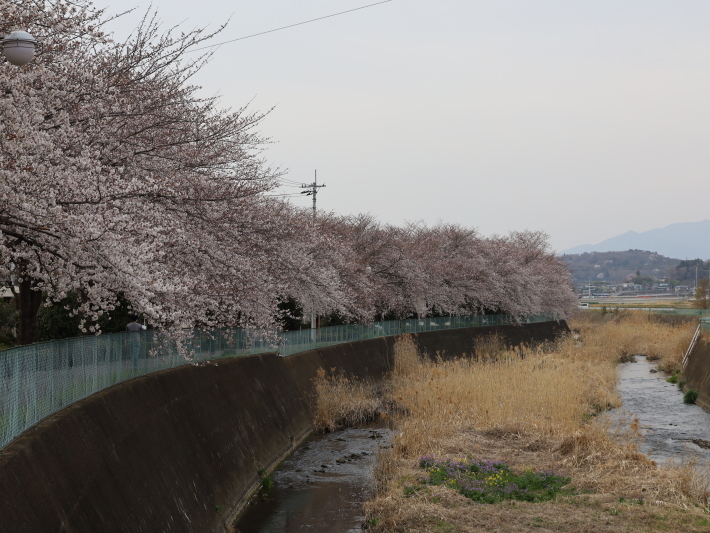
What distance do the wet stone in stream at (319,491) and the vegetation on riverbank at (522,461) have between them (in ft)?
2.62

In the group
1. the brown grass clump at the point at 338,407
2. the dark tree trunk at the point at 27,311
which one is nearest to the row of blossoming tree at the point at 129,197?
the dark tree trunk at the point at 27,311

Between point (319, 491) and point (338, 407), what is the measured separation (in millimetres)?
7911

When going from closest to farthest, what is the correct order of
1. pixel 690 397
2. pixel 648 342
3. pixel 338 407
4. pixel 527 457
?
pixel 527 457 → pixel 338 407 → pixel 690 397 → pixel 648 342

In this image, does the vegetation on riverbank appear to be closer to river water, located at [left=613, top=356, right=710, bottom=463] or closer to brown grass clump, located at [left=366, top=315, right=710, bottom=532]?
brown grass clump, located at [left=366, top=315, right=710, bottom=532]

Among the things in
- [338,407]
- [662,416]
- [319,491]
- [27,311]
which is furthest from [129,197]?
[662,416]

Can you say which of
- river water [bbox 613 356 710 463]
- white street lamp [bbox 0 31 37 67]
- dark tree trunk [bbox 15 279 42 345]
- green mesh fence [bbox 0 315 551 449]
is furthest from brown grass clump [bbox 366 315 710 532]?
white street lamp [bbox 0 31 37 67]

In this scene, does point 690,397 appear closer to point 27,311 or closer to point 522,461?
point 522,461

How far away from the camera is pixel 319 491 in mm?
17703

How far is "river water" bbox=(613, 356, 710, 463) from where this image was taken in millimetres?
21672

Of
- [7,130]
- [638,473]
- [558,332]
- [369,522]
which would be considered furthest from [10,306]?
[558,332]

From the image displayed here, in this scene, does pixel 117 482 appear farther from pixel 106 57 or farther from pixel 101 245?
pixel 106 57

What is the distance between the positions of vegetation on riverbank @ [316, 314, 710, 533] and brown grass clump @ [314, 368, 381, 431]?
513mm

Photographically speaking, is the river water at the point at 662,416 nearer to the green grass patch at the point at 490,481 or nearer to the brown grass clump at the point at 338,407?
the green grass patch at the point at 490,481

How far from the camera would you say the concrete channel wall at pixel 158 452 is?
8.55m
